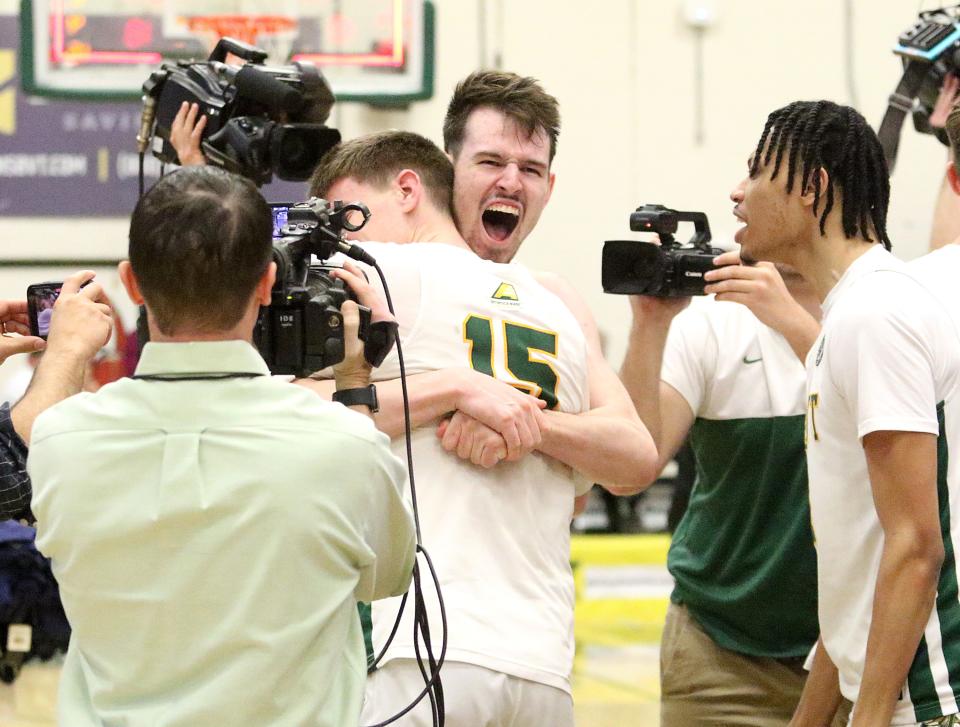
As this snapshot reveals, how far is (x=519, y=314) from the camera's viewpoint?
2.81 m

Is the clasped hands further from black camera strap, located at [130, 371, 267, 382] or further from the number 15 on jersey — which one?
black camera strap, located at [130, 371, 267, 382]

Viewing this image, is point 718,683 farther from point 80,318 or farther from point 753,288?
point 80,318

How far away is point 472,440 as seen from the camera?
2645mm

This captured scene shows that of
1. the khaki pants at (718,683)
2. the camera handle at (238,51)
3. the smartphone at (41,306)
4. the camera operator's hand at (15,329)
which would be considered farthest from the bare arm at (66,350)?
the khaki pants at (718,683)

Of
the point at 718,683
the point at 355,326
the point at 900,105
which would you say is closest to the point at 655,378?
the point at 718,683

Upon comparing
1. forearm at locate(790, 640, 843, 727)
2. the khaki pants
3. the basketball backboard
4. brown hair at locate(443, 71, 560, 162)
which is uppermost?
the basketball backboard

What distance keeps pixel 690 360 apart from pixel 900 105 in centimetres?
140

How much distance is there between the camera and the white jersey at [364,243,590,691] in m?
2.59

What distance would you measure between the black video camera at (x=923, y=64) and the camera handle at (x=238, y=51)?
2118mm

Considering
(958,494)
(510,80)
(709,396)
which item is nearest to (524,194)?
(510,80)

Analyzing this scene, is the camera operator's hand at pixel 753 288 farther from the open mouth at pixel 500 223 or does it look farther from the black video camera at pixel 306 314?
the black video camera at pixel 306 314

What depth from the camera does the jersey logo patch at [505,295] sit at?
278 cm

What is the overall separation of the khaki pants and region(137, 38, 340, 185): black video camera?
1.57 metres

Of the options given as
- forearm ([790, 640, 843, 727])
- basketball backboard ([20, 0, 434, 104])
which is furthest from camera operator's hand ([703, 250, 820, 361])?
basketball backboard ([20, 0, 434, 104])
